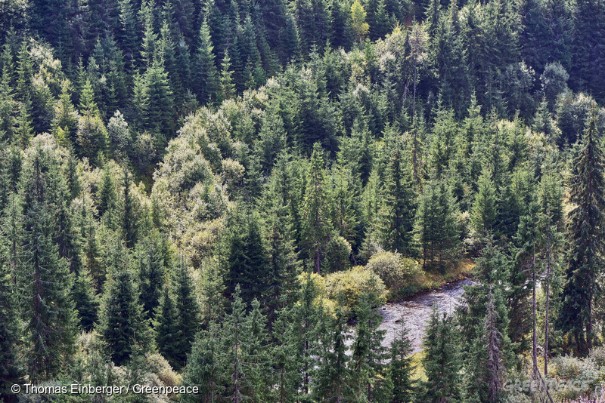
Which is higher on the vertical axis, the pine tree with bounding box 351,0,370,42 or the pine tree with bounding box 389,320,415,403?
the pine tree with bounding box 351,0,370,42

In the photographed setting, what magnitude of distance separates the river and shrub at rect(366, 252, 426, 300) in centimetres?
140

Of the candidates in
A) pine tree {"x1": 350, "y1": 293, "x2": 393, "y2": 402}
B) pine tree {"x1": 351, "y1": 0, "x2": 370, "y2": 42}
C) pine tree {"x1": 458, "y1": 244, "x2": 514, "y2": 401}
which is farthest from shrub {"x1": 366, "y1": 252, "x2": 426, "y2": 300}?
pine tree {"x1": 351, "y1": 0, "x2": 370, "y2": 42}

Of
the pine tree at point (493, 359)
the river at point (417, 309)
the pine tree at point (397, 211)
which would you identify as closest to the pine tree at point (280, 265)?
the river at point (417, 309)

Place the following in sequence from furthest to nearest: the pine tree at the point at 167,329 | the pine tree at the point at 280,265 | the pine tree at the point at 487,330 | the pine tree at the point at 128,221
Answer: the pine tree at the point at 128,221 < the pine tree at the point at 280,265 < the pine tree at the point at 167,329 < the pine tree at the point at 487,330

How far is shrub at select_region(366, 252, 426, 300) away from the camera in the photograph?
98.2 meters

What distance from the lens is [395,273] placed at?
323 feet

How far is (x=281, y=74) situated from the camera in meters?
153

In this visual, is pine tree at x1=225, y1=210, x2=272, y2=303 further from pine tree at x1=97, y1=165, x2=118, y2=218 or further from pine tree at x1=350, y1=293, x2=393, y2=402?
pine tree at x1=350, y1=293, x2=393, y2=402

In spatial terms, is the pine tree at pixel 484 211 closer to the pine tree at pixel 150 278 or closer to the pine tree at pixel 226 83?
the pine tree at pixel 150 278

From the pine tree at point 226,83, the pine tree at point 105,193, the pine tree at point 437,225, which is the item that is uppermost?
the pine tree at point 226,83

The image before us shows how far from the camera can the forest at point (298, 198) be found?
62.2 m

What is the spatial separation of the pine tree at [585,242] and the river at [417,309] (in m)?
11.8

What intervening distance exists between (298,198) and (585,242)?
40.1 metres

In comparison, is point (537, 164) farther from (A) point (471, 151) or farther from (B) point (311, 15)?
(B) point (311, 15)
